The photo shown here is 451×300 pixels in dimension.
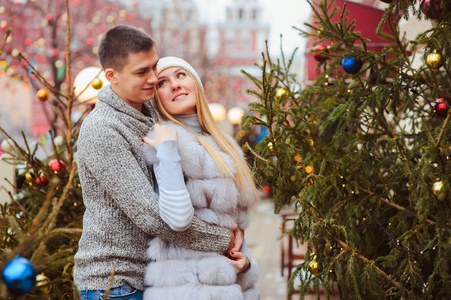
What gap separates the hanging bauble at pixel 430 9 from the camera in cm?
240

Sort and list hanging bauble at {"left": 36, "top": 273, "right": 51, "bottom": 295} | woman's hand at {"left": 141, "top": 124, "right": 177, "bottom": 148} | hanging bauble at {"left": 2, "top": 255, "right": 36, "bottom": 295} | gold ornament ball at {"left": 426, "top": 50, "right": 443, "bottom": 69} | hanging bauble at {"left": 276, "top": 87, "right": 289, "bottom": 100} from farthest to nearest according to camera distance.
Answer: hanging bauble at {"left": 276, "top": 87, "right": 289, "bottom": 100}, gold ornament ball at {"left": 426, "top": 50, "right": 443, "bottom": 69}, woman's hand at {"left": 141, "top": 124, "right": 177, "bottom": 148}, hanging bauble at {"left": 36, "top": 273, "right": 51, "bottom": 295}, hanging bauble at {"left": 2, "top": 255, "right": 36, "bottom": 295}

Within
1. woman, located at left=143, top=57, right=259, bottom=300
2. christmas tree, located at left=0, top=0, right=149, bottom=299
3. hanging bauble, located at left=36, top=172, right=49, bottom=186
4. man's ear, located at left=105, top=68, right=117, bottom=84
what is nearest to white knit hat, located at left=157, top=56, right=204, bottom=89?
woman, located at left=143, top=57, right=259, bottom=300

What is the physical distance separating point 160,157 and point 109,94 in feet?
1.35

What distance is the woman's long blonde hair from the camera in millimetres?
2184

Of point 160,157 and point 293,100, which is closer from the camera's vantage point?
point 160,157

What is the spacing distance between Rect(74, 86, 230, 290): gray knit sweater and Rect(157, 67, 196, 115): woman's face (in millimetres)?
245

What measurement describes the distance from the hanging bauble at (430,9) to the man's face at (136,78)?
142cm

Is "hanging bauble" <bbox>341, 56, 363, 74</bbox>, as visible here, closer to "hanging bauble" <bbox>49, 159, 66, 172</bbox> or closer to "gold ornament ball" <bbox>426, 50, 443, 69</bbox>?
"gold ornament ball" <bbox>426, 50, 443, 69</bbox>

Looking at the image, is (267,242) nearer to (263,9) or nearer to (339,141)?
(339,141)

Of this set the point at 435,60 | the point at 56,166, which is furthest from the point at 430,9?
the point at 56,166

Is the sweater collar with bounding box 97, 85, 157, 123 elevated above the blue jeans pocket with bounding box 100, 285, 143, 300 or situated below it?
above

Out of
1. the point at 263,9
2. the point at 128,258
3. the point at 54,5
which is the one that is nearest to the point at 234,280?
the point at 128,258

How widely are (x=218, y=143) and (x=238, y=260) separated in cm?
57

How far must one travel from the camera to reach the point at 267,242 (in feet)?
31.7
